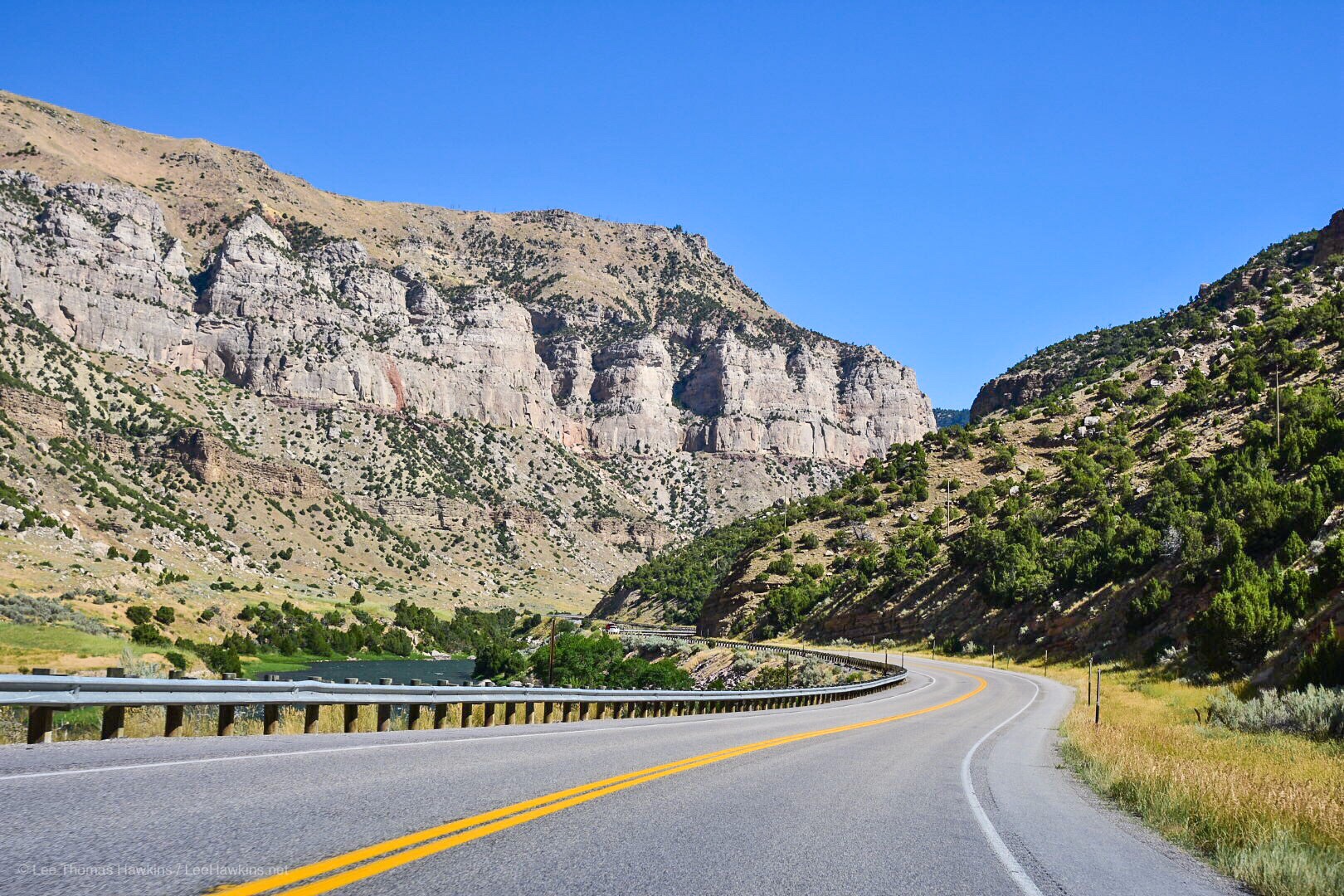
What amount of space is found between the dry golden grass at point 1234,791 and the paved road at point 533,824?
43 cm

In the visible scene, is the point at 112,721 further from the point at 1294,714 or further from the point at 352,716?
the point at 1294,714

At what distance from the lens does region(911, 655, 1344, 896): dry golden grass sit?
Result: 7305 millimetres

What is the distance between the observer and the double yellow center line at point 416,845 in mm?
4836

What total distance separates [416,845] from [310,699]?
24.5 ft

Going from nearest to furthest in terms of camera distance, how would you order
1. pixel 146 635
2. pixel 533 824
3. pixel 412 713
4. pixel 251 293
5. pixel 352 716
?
1. pixel 533 824
2. pixel 352 716
3. pixel 412 713
4. pixel 146 635
5. pixel 251 293

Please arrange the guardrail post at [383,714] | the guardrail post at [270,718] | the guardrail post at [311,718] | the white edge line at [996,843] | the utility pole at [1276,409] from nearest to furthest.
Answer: the white edge line at [996,843]
the guardrail post at [270,718]
the guardrail post at [311,718]
the guardrail post at [383,714]
the utility pole at [1276,409]

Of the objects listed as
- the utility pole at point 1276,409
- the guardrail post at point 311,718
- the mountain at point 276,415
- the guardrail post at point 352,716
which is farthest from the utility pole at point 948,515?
the guardrail post at point 311,718

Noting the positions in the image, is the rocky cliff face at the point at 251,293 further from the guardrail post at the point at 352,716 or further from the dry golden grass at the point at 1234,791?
the dry golden grass at the point at 1234,791

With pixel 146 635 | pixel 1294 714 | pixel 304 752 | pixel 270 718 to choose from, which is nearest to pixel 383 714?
pixel 270 718

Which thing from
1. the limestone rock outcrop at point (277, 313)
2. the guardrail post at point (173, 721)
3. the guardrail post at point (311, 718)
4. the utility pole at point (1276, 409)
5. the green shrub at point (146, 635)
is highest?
the limestone rock outcrop at point (277, 313)

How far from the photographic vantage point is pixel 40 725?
32.0ft

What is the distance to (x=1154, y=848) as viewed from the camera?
28.3 feet

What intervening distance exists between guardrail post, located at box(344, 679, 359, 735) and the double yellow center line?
5.51 metres

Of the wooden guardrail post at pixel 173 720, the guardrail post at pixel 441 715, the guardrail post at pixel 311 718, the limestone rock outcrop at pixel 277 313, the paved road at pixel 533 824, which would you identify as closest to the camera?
the paved road at pixel 533 824
